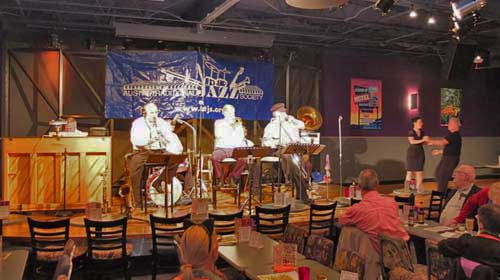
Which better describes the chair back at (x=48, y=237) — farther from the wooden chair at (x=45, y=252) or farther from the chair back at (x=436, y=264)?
the chair back at (x=436, y=264)

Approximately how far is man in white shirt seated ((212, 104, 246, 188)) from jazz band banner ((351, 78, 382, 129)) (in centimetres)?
488

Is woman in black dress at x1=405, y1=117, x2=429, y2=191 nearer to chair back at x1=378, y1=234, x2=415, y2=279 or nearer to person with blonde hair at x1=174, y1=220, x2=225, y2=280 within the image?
chair back at x1=378, y1=234, x2=415, y2=279

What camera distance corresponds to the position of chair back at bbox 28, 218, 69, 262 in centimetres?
500

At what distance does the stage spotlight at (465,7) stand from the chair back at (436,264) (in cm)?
422

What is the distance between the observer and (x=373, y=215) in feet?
14.0

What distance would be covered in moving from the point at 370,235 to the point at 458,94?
12.0 m

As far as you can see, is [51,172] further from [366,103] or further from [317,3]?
[366,103]

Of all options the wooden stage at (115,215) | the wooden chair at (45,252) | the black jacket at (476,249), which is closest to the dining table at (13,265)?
the wooden chair at (45,252)

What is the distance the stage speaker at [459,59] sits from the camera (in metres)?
9.38

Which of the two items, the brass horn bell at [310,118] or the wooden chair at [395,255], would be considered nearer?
the wooden chair at [395,255]

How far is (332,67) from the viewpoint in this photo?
498 inches

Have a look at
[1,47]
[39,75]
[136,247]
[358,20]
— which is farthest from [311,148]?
[1,47]

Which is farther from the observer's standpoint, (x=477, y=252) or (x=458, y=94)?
(x=458, y=94)

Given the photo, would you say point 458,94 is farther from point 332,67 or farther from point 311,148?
point 311,148
